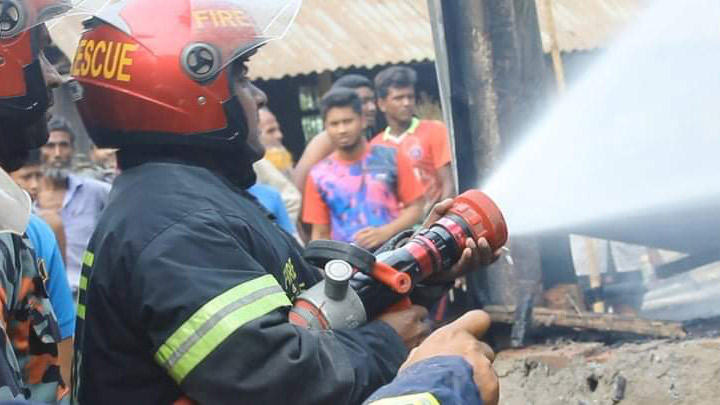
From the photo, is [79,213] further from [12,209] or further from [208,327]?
[12,209]

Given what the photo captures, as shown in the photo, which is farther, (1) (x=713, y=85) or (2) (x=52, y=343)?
(1) (x=713, y=85)

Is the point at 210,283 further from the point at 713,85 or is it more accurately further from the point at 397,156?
the point at 397,156

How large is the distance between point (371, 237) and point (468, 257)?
366cm

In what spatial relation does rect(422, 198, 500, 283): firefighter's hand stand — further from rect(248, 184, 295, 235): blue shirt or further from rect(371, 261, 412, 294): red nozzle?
rect(248, 184, 295, 235): blue shirt

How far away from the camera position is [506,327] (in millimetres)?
5328

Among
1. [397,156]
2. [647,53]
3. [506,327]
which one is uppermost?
[647,53]

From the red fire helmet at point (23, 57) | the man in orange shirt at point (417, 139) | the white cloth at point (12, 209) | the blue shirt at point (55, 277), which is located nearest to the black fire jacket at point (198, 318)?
the red fire helmet at point (23, 57)

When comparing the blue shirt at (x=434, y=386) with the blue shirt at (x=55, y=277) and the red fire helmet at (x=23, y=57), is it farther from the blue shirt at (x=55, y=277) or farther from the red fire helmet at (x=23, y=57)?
the blue shirt at (x=55, y=277)

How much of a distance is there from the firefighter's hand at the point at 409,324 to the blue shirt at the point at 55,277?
4.24 feet

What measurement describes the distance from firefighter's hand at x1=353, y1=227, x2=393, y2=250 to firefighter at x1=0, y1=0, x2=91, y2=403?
369 cm

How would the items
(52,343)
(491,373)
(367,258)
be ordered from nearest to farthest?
1. (491,373)
2. (367,258)
3. (52,343)

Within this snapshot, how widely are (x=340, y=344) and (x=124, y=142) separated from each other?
78 cm

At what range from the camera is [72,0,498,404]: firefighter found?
8.24ft

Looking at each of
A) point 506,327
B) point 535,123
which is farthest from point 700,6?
point 506,327
